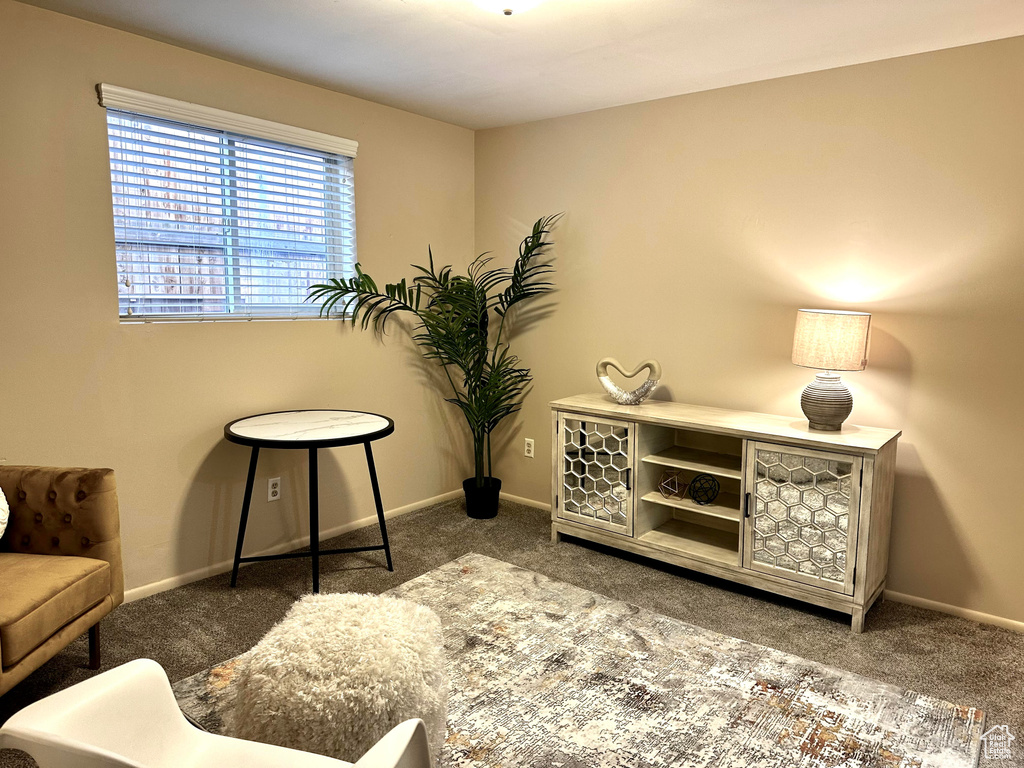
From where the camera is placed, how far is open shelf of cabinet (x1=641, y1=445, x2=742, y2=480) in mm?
3008

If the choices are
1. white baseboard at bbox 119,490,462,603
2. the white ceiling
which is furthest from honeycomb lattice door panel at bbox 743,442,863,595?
white baseboard at bbox 119,490,462,603

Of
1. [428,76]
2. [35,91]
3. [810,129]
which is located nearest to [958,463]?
[810,129]

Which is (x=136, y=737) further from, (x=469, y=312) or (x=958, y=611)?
(x=958, y=611)

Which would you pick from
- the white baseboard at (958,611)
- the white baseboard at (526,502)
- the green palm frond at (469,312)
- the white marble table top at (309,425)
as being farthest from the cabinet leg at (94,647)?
the white baseboard at (958,611)

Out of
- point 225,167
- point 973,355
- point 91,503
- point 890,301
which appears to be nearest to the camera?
point 91,503

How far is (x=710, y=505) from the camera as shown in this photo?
3.16 meters

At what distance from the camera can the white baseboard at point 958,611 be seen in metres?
2.68

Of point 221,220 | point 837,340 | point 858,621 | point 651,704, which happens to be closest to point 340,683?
point 651,704

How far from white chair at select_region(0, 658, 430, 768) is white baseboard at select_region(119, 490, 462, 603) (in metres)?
1.75

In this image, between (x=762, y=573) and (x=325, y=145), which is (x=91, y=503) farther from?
(x=762, y=573)

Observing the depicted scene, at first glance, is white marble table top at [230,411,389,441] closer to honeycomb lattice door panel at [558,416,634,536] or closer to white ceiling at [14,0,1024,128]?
honeycomb lattice door panel at [558,416,634,536]

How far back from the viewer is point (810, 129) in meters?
2.98

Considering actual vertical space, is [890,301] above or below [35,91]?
below

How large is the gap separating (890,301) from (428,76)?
2.24m
